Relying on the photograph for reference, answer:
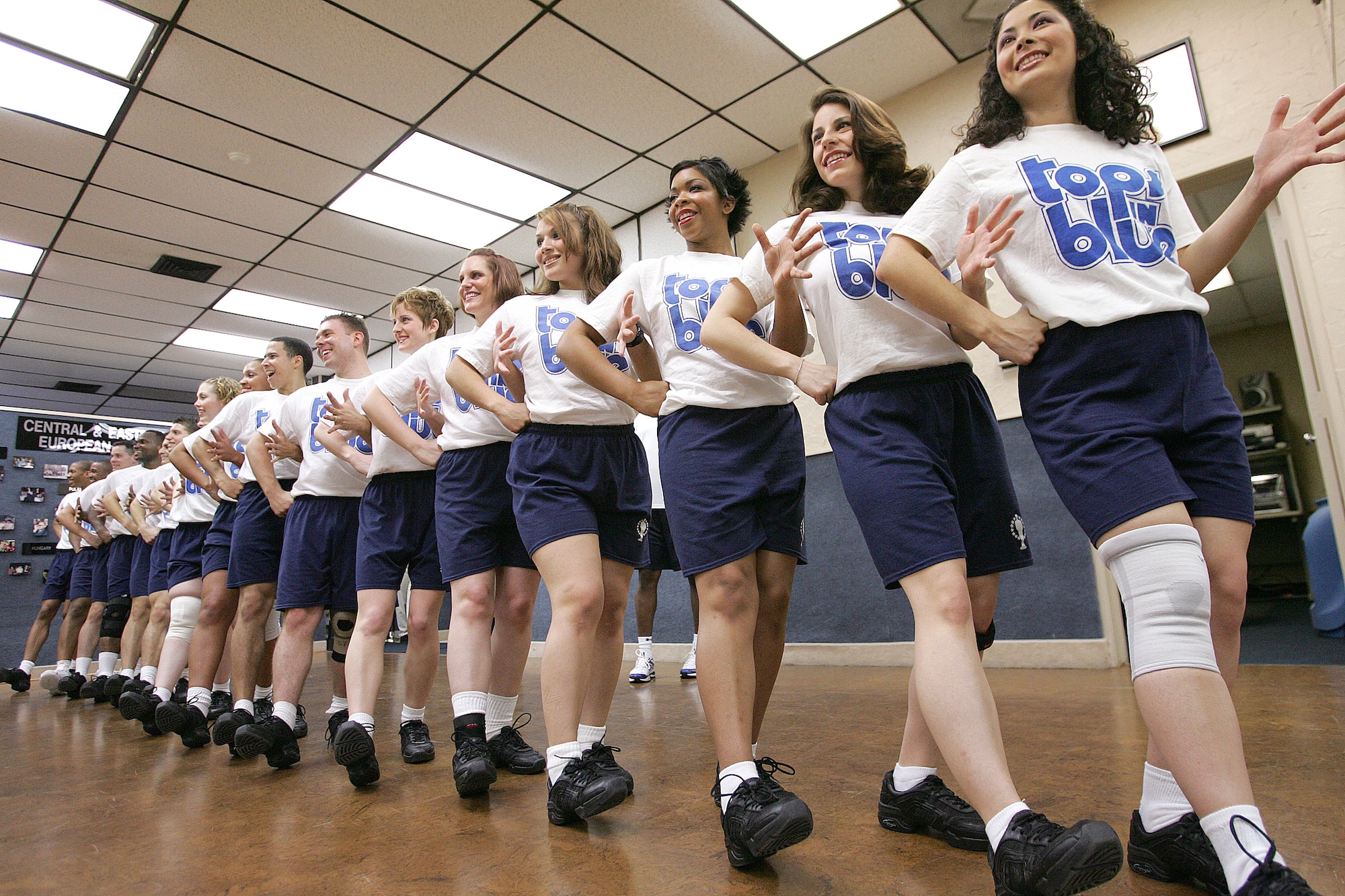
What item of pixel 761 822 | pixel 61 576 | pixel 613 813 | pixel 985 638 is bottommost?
pixel 613 813

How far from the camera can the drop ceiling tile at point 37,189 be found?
4680 mm

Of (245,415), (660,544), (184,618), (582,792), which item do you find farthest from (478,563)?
(184,618)

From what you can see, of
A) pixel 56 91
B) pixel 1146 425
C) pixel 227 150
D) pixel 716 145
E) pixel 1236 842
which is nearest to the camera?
pixel 1236 842

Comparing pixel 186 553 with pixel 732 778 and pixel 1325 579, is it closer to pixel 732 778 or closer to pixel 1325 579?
pixel 732 778

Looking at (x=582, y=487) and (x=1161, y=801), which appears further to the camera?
(x=582, y=487)

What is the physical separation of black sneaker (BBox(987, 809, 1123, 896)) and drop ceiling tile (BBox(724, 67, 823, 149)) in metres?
4.07

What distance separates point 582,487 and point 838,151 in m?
0.86

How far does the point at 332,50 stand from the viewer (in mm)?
3773

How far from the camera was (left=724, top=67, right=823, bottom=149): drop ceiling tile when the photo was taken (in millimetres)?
4199

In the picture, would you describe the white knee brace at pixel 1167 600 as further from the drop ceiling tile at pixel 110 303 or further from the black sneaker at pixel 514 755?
the drop ceiling tile at pixel 110 303

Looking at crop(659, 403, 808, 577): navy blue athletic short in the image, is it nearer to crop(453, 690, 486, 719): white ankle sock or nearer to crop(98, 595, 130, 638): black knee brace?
crop(453, 690, 486, 719): white ankle sock

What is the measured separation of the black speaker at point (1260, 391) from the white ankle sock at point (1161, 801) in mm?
8479

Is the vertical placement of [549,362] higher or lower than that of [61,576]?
higher

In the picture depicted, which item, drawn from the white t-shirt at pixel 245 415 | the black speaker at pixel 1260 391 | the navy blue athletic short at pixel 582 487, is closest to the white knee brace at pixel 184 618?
the white t-shirt at pixel 245 415
